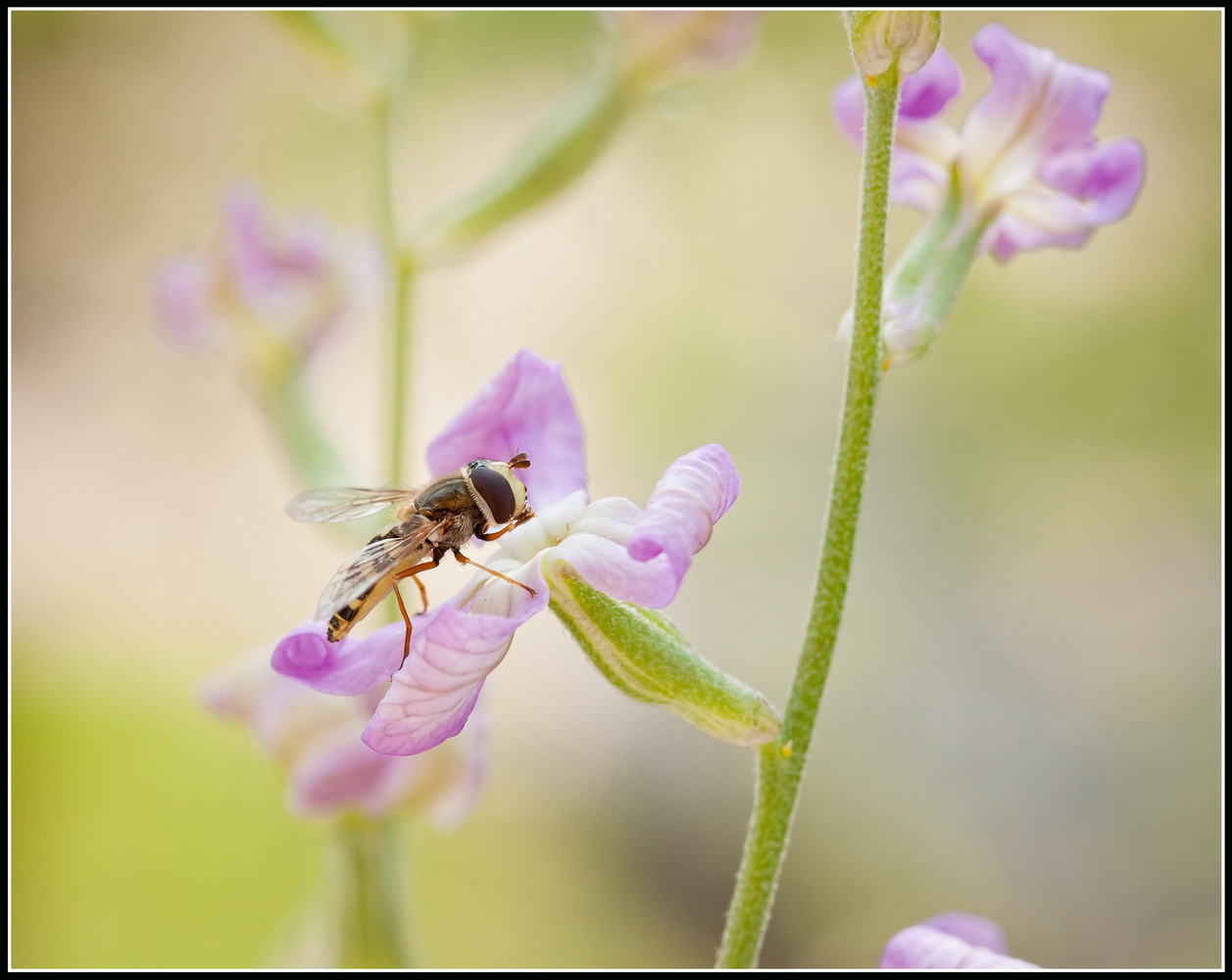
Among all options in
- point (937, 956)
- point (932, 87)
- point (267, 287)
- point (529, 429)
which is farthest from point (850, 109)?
point (267, 287)

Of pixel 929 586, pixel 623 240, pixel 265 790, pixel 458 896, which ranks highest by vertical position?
pixel 623 240

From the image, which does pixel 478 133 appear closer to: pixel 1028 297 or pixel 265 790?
pixel 1028 297

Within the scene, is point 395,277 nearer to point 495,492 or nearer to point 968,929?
point 495,492

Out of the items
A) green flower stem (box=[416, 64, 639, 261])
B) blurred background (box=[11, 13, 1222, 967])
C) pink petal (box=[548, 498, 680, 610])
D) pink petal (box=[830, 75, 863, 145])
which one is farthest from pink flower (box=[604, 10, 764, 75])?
blurred background (box=[11, 13, 1222, 967])

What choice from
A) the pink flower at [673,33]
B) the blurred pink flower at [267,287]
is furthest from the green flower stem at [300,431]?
the pink flower at [673,33]

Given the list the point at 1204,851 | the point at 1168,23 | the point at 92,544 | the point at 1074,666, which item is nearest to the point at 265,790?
the point at 92,544
